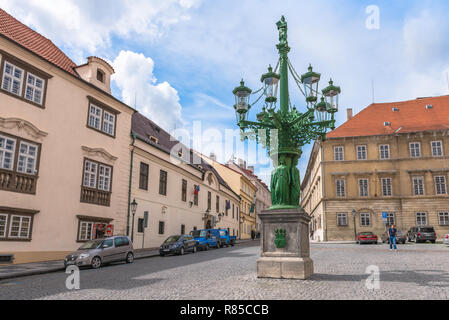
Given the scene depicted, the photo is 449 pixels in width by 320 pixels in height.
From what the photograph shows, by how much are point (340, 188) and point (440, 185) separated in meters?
10.8

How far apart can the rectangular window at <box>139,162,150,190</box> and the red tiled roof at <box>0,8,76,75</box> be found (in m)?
8.60

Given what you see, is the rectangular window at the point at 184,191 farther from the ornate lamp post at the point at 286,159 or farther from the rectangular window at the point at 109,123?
the ornate lamp post at the point at 286,159

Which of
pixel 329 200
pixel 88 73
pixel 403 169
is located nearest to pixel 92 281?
pixel 88 73

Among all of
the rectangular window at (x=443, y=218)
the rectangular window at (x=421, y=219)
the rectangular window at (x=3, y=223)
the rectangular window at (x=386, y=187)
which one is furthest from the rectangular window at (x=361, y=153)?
the rectangular window at (x=3, y=223)

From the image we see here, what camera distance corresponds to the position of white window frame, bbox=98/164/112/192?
2302 centimetres

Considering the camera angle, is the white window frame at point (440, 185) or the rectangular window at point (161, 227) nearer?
the rectangular window at point (161, 227)

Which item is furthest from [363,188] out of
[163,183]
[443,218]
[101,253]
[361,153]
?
[101,253]

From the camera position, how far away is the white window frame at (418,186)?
1663 inches

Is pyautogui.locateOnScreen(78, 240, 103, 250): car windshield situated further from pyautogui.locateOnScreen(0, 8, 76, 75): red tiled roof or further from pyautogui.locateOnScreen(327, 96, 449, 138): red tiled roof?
pyautogui.locateOnScreen(327, 96, 449, 138): red tiled roof

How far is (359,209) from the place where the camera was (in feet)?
143

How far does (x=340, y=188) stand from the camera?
44812 mm

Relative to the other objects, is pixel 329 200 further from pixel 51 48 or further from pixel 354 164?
pixel 51 48

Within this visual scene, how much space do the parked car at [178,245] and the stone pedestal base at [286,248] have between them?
45.4ft

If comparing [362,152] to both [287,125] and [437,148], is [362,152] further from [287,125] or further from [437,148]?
[287,125]
